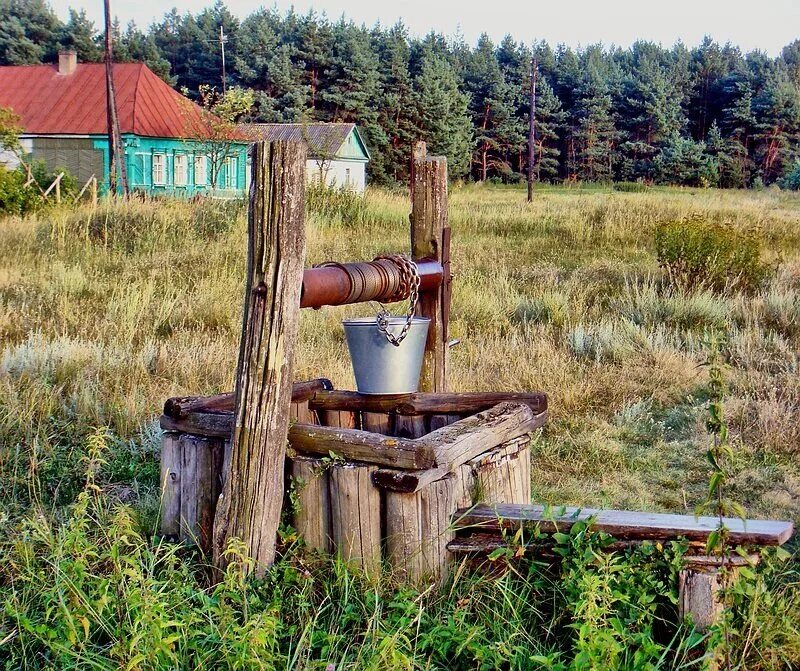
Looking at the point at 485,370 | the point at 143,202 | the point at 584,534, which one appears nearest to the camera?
the point at 584,534

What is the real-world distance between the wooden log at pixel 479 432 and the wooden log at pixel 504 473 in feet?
0.11

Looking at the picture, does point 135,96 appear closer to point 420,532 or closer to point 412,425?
point 412,425

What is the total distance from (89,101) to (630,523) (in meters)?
36.0

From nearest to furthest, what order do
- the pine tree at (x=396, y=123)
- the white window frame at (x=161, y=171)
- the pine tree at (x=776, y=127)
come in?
1. the white window frame at (x=161, y=171)
2. the pine tree at (x=396, y=123)
3. the pine tree at (x=776, y=127)

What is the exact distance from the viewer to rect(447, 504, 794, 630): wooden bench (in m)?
2.74

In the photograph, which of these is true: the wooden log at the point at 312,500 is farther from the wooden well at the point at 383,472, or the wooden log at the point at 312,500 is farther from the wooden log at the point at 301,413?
the wooden log at the point at 301,413

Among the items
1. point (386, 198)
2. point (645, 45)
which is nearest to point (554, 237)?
point (386, 198)

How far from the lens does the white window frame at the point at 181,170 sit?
3609 cm

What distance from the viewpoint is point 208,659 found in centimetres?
275

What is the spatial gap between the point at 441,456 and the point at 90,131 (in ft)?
111

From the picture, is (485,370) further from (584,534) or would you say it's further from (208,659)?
(208,659)

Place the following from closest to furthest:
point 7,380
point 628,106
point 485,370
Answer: point 7,380 < point 485,370 < point 628,106

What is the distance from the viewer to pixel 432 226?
403 centimetres

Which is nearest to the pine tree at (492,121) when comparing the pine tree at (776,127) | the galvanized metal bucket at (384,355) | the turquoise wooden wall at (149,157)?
the pine tree at (776,127)
